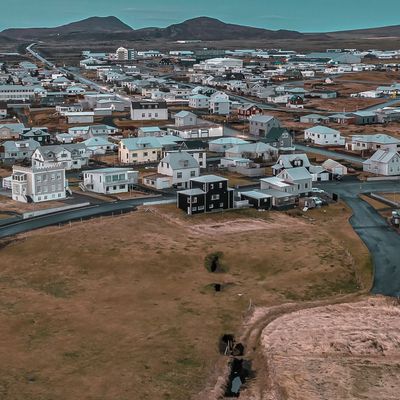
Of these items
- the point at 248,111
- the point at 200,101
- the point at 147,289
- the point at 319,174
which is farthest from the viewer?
the point at 200,101

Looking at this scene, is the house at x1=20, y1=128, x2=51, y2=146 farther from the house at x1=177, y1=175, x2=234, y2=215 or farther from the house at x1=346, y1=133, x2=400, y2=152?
the house at x1=346, y1=133, x2=400, y2=152

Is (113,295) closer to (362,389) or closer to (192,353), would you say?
(192,353)

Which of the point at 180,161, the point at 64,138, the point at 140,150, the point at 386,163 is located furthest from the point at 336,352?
the point at 64,138

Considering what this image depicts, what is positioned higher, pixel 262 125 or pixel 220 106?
pixel 220 106

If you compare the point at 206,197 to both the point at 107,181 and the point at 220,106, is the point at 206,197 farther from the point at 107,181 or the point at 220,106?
the point at 220,106

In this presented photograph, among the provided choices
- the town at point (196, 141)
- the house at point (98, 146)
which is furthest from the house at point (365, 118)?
the house at point (98, 146)

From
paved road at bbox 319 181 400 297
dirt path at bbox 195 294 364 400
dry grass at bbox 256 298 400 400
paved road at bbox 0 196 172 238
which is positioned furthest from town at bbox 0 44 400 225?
dry grass at bbox 256 298 400 400
